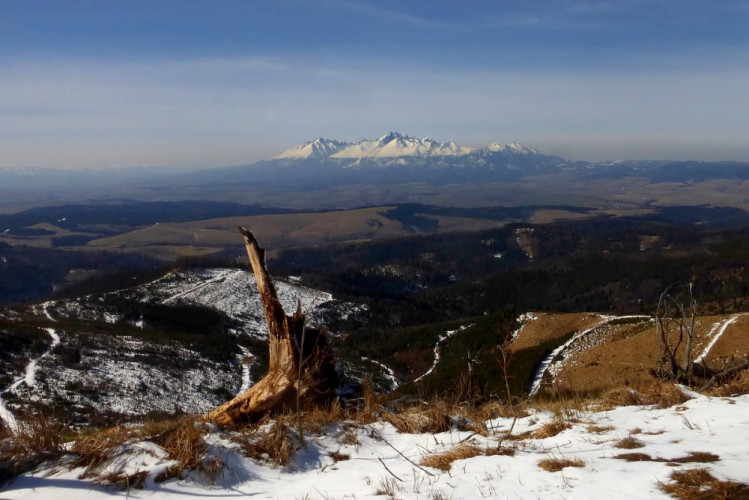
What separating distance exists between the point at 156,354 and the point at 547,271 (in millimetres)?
99441

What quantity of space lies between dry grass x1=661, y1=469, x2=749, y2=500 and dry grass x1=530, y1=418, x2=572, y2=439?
1490mm

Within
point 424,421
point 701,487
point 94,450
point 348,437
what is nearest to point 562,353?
point 424,421

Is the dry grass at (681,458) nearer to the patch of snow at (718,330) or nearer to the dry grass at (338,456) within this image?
the dry grass at (338,456)

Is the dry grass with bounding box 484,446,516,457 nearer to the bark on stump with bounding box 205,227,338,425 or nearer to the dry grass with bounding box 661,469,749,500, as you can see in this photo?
the dry grass with bounding box 661,469,749,500

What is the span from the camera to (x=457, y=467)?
13.0 ft

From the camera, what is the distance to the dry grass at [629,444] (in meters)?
4.17

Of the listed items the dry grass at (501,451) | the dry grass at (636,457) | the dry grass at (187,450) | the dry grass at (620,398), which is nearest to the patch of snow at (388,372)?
the dry grass at (620,398)

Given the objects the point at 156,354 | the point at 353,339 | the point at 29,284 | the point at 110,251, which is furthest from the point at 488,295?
the point at 110,251

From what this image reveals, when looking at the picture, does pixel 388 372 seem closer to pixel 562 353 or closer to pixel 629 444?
pixel 562 353

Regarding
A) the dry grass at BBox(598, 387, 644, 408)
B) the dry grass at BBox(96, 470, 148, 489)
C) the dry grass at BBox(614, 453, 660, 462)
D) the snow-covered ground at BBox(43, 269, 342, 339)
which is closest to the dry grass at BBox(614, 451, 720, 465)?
the dry grass at BBox(614, 453, 660, 462)

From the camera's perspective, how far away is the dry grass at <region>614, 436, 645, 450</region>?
13.7ft

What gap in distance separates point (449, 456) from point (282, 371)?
8.57 feet

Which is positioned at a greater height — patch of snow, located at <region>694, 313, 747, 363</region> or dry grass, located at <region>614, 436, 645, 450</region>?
dry grass, located at <region>614, 436, 645, 450</region>

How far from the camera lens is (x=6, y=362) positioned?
3034 cm
